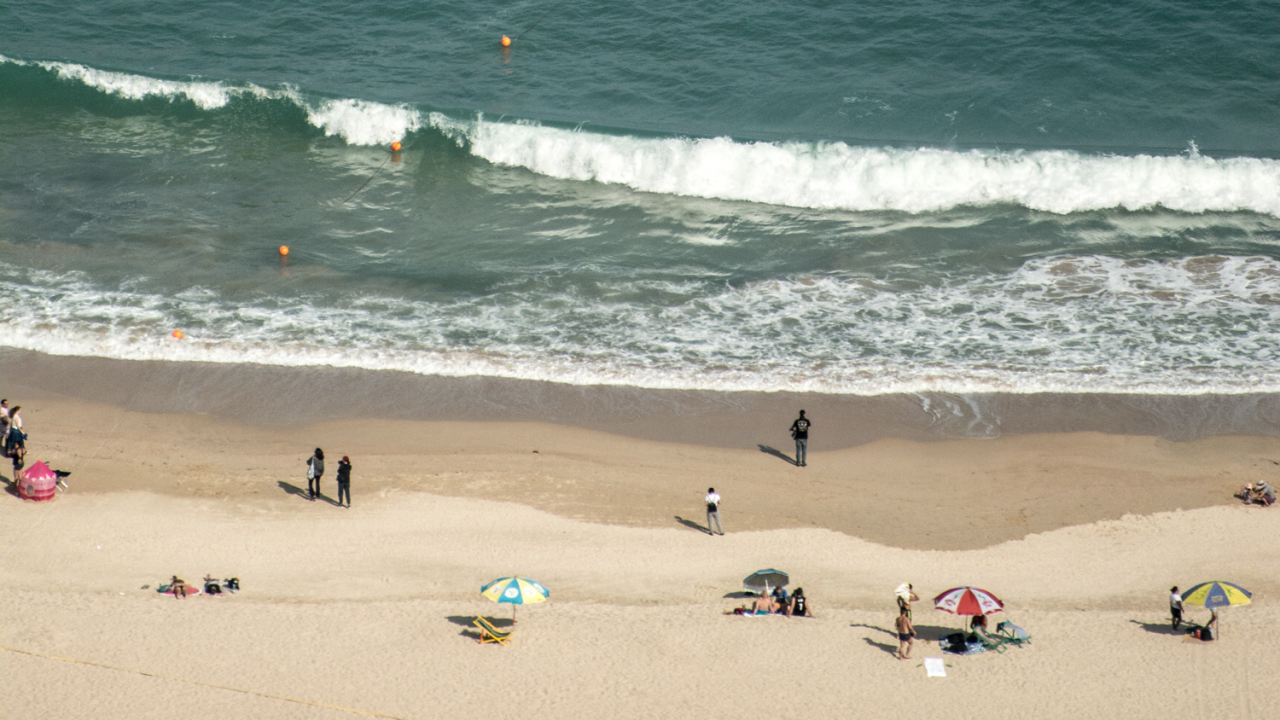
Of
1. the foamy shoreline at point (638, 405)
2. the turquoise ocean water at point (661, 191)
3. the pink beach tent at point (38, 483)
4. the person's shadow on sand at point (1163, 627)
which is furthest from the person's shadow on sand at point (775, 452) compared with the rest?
the pink beach tent at point (38, 483)

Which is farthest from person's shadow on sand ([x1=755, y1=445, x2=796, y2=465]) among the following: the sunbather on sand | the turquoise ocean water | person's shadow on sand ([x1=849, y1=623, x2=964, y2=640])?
the sunbather on sand

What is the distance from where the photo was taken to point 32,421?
61.7 ft

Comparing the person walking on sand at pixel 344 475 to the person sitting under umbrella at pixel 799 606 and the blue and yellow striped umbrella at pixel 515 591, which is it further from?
the person sitting under umbrella at pixel 799 606

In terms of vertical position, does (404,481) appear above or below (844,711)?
above

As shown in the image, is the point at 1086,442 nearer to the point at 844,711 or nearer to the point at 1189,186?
the point at 844,711

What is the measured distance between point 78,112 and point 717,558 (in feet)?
82.9

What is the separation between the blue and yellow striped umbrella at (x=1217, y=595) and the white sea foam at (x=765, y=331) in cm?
605

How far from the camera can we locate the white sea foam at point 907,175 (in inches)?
1051

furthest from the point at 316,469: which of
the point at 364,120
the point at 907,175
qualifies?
the point at 907,175

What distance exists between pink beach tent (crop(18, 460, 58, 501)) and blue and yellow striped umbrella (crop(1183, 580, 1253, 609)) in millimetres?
16641

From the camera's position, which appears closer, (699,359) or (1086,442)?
(1086,442)

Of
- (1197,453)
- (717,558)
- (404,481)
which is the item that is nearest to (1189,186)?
(1197,453)

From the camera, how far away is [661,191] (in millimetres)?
27984

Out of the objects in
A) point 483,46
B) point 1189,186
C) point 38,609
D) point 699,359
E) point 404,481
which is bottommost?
point 38,609
